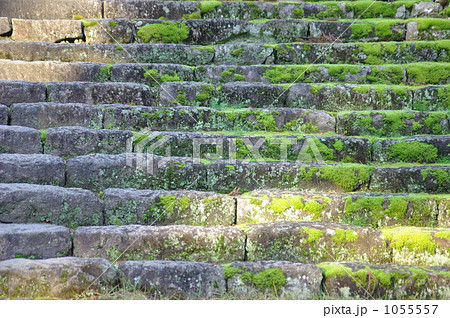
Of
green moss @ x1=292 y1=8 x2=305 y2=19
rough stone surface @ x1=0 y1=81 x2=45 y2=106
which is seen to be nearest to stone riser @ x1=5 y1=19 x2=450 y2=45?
green moss @ x1=292 y1=8 x2=305 y2=19

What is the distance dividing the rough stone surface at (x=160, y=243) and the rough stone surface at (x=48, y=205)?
262 mm

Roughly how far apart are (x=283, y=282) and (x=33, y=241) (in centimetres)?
176

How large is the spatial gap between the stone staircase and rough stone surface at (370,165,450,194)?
1 cm

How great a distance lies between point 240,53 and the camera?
18.7 feet

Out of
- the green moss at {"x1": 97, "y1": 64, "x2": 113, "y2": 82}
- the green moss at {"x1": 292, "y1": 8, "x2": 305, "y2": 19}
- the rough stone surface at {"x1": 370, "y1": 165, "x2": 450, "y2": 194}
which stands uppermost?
the green moss at {"x1": 292, "y1": 8, "x2": 305, "y2": 19}

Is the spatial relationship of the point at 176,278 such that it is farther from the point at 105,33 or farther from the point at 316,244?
the point at 105,33

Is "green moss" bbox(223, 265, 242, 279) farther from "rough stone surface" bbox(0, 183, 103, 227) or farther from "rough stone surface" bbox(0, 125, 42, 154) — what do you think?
"rough stone surface" bbox(0, 125, 42, 154)

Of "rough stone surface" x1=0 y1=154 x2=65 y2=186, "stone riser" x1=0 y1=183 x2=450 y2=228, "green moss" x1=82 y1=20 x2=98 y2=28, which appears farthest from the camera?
"green moss" x1=82 y1=20 x2=98 y2=28

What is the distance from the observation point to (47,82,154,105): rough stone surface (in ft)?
15.7

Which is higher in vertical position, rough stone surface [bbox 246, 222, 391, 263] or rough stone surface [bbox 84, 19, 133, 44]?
rough stone surface [bbox 84, 19, 133, 44]

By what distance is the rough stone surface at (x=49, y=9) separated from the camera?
20.1 feet

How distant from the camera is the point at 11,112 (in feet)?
14.5

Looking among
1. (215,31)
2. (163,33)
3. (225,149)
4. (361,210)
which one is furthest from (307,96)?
(163,33)

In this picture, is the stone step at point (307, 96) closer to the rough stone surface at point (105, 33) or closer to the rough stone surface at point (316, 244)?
the rough stone surface at point (105, 33)
